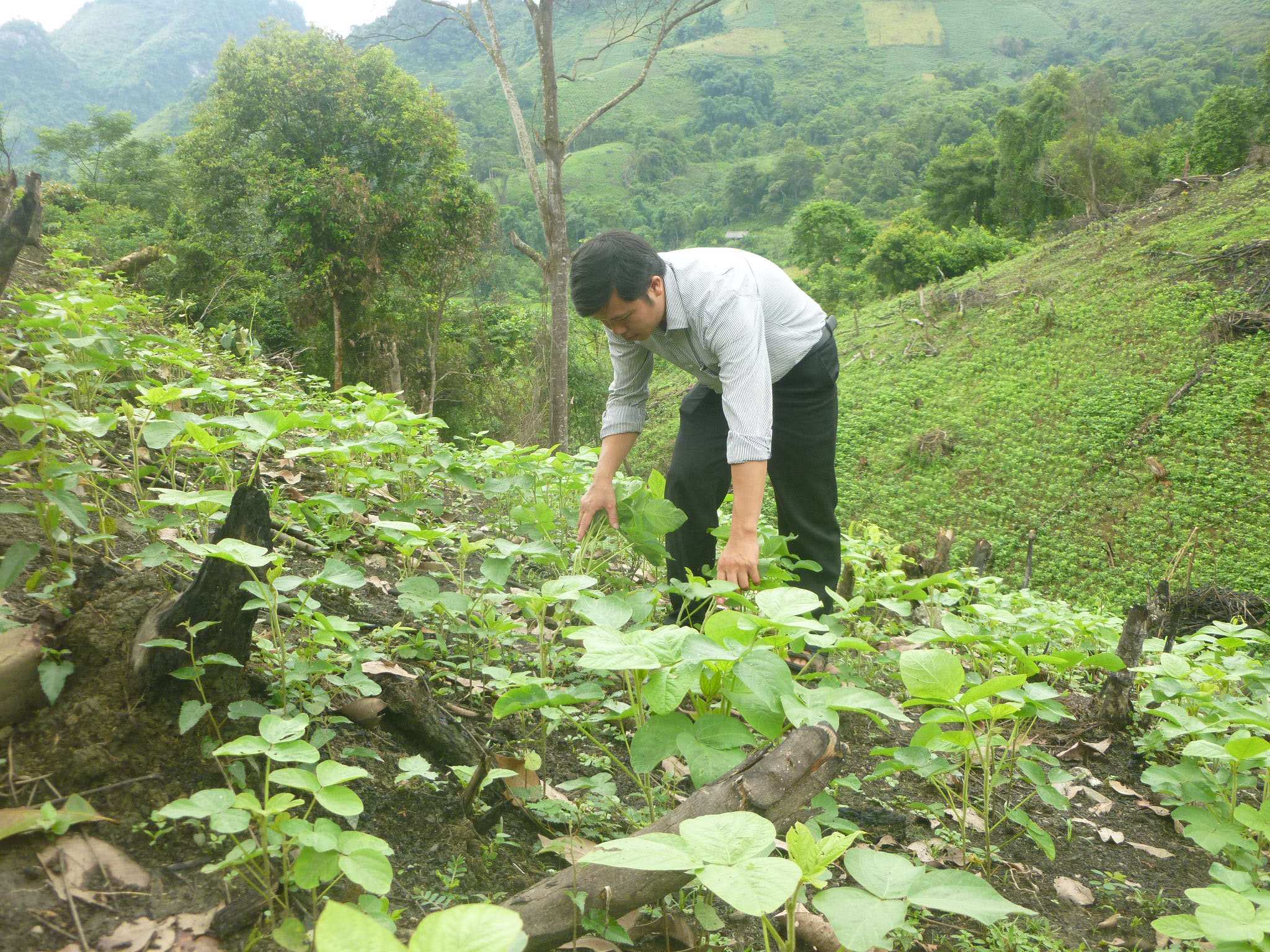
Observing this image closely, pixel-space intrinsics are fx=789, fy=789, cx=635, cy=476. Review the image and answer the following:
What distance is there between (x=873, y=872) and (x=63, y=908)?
1.15 m

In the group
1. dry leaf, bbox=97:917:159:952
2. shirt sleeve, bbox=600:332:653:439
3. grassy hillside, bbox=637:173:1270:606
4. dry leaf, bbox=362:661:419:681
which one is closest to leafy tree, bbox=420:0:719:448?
grassy hillside, bbox=637:173:1270:606

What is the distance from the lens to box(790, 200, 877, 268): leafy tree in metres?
34.7

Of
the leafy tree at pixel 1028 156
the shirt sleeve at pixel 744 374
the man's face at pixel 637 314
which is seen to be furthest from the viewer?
the leafy tree at pixel 1028 156

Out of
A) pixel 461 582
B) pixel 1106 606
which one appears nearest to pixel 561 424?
pixel 1106 606

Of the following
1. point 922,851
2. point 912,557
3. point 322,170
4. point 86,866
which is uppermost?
point 322,170

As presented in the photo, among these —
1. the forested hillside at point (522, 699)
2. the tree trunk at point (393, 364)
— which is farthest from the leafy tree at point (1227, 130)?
the tree trunk at point (393, 364)

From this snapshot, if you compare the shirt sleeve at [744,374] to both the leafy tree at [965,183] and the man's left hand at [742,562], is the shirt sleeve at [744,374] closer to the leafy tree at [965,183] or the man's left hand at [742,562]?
the man's left hand at [742,562]

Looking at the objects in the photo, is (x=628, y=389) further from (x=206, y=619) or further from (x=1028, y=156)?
(x=1028, y=156)

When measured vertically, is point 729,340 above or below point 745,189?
below

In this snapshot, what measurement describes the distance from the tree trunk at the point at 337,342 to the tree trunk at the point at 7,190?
454 inches

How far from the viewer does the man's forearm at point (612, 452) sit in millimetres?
2633

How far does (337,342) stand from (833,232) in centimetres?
2640

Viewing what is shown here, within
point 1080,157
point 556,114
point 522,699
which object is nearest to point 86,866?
point 522,699

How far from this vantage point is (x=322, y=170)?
46.6ft
